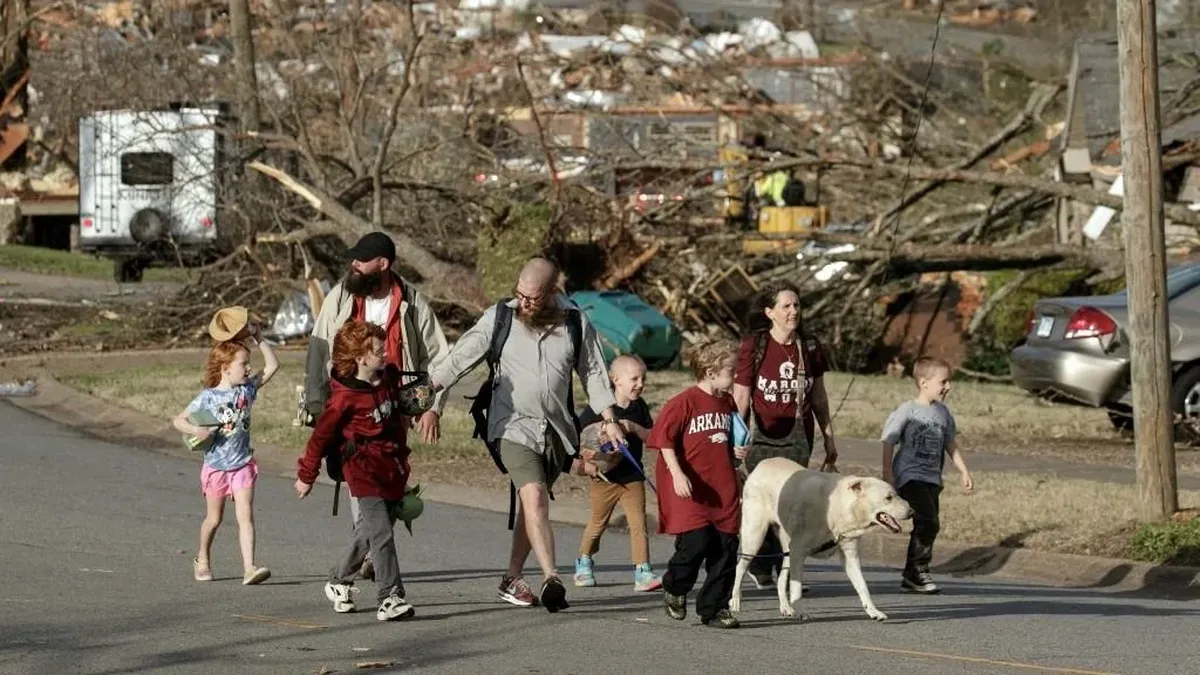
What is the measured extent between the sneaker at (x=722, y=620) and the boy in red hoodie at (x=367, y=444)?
1318 millimetres

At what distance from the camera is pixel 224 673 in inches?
297

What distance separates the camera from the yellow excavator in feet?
72.0

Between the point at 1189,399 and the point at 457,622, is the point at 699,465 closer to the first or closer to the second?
the point at 457,622

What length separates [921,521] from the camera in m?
10.3

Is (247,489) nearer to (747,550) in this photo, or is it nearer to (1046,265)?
(747,550)

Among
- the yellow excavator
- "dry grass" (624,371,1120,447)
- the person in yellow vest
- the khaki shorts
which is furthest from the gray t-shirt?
the person in yellow vest

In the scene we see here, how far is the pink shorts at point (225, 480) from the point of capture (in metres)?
9.97

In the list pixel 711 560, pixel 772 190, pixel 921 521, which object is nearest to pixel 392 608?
pixel 711 560

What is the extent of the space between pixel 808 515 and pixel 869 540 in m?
3.90

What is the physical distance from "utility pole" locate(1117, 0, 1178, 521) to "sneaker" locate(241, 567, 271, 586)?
5.45m

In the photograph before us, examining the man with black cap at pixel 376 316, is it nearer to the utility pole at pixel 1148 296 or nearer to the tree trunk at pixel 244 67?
the utility pole at pixel 1148 296

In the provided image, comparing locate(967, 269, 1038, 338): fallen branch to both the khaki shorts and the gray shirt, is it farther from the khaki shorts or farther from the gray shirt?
the khaki shorts

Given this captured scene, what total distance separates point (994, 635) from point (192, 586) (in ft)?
12.6

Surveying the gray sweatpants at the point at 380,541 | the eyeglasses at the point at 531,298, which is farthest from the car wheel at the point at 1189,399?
the gray sweatpants at the point at 380,541
